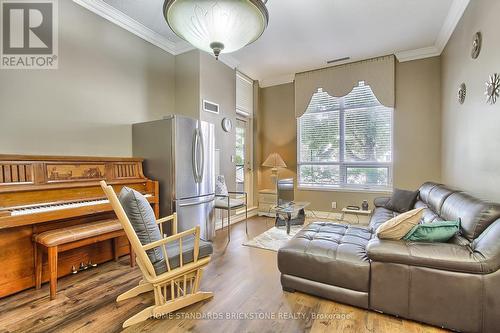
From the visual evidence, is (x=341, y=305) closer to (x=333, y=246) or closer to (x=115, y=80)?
(x=333, y=246)

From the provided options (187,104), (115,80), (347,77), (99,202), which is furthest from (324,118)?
(99,202)

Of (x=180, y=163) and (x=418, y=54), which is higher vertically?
(x=418, y=54)

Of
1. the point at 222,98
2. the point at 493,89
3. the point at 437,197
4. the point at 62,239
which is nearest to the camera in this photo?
the point at 62,239

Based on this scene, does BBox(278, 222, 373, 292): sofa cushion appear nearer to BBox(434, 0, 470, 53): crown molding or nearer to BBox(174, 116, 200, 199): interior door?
BBox(174, 116, 200, 199): interior door

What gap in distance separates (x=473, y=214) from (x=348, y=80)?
353 cm

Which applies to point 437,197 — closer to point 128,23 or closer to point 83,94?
point 83,94

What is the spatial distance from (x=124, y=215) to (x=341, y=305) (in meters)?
1.81

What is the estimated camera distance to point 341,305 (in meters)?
1.94

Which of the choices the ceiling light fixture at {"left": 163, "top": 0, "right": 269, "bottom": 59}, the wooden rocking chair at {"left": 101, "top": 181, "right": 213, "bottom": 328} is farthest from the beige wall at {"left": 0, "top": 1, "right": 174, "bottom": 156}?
the ceiling light fixture at {"left": 163, "top": 0, "right": 269, "bottom": 59}

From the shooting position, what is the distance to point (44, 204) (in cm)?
219

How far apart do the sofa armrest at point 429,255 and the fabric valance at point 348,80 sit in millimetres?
3384

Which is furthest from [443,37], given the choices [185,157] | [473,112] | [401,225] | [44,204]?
[44,204]

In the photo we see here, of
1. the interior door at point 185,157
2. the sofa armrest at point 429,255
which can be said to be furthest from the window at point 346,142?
A: the sofa armrest at point 429,255

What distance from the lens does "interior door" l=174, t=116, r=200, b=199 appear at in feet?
9.93
